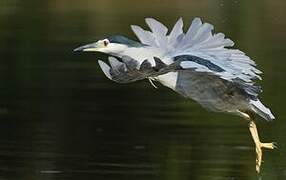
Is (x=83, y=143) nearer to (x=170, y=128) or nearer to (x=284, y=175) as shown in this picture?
(x=170, y=128)

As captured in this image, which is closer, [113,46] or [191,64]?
[191,64]

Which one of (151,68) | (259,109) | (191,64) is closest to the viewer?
(151,68)

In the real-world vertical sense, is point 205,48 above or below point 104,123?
above

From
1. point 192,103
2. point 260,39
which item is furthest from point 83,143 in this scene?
point 260,39

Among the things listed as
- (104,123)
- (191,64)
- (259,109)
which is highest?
(191,64)

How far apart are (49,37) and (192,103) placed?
321 inches

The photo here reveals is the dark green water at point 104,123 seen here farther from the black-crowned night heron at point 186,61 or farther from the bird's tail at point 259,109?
the black-crowned night heron at point 186,61

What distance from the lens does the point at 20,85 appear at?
15.5 m

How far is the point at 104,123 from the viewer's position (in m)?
13.1

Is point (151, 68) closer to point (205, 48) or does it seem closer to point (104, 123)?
point (205, 48)

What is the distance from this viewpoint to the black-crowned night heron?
7828mm

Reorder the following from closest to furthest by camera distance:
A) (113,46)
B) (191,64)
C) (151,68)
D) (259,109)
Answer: (151,68), (191,64), (113,46), (259,109)

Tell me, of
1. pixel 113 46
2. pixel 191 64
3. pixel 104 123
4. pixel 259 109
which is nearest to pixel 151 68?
pixel 191 64

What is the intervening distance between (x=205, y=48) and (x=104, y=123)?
5139 mm
